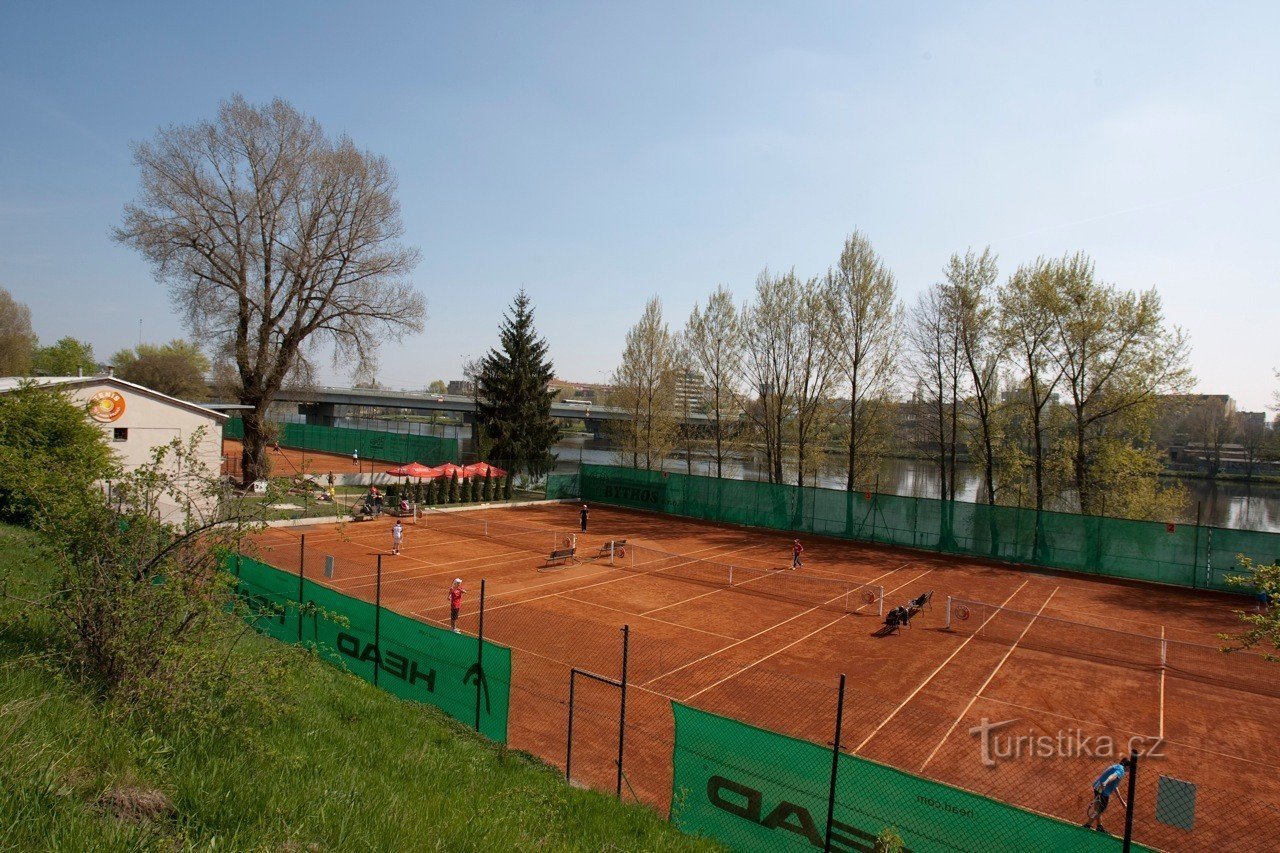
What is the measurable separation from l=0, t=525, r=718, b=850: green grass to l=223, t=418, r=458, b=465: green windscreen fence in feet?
147

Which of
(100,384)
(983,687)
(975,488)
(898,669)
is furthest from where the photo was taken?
(975,488)

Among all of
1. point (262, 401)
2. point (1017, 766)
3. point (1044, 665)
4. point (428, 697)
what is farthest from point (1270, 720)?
point (262, 401)

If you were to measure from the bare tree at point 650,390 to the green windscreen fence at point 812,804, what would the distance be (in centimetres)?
4336

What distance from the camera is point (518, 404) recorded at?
160 feet

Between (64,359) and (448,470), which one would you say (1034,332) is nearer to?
(448,470)

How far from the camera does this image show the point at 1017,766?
11.0m

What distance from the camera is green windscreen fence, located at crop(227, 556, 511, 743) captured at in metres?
10.7

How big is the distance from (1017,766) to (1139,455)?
101 feet

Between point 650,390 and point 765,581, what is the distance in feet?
95.2

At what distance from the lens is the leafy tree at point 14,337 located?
6453cm

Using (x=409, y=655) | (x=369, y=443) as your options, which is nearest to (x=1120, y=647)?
(x=409, y=655)

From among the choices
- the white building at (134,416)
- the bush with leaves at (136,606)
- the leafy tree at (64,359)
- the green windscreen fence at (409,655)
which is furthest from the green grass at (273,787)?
the leafy tree at (64,359)

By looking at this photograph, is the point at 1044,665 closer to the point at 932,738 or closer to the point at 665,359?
the point at 932,738

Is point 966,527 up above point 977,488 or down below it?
above
